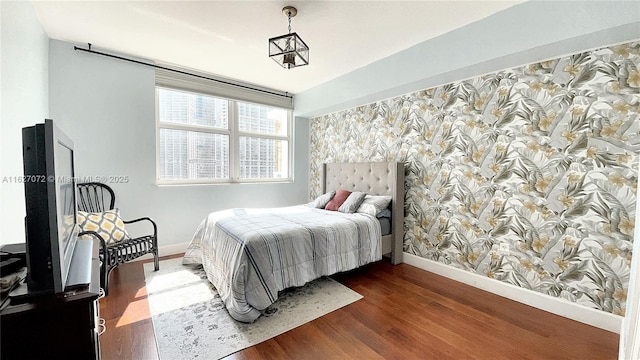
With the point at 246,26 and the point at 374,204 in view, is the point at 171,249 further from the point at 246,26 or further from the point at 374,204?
the point at 246,26

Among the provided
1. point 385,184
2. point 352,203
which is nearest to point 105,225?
Result: point 352,203

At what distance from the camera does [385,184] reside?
3.37 m

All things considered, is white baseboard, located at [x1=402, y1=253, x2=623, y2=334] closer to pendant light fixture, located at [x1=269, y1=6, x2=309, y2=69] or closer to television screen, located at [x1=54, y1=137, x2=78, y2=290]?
pendant light fixture, located at [x1=269, y1=6, x2=309, y2=69]

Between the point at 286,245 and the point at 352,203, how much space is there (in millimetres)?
1306

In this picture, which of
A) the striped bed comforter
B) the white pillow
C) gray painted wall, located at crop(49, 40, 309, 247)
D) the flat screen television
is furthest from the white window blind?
the flat screen television

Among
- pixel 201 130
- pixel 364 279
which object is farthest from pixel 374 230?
pixel 201 130

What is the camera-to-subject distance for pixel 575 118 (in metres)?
2.05

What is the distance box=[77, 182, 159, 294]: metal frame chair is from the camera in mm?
2279

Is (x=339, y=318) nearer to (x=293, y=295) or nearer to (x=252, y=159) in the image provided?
(x=293, y=295)

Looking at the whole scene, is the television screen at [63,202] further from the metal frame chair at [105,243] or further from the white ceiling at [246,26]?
the white ceiling at [246,26]

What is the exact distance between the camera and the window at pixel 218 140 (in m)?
3.58

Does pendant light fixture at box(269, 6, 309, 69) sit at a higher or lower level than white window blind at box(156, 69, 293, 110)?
lower

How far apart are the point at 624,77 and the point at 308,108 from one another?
11.3 ft

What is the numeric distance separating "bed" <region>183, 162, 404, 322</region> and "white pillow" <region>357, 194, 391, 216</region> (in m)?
0.08
